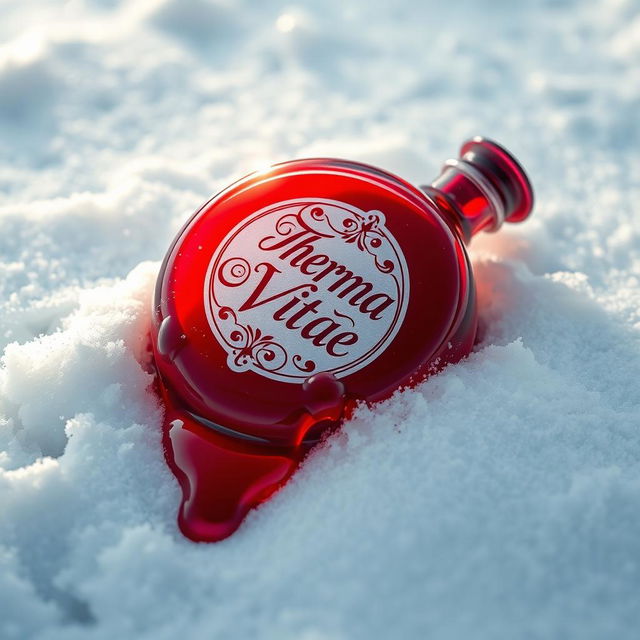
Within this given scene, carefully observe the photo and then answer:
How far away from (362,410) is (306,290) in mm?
216

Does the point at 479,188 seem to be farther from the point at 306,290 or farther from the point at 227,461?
the point at 227,461

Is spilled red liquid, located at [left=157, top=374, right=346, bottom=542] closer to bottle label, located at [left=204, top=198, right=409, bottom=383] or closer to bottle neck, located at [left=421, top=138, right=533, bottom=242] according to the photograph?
bottle label, located at [left=204, top=198, right=409, bottom=383]

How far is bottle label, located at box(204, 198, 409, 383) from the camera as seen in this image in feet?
4.07

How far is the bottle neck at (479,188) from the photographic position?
4.76ft

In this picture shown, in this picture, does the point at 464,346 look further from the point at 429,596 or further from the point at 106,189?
the point at 106,189

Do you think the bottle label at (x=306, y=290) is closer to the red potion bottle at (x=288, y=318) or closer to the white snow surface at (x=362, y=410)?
the red potion bottle at (x=288, y=318)

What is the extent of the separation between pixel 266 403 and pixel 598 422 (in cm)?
51

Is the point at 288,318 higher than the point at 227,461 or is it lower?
higher

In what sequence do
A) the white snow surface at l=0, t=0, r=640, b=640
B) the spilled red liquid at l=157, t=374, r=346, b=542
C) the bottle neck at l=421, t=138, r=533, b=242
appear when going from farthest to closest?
the bottle neck at l=421, t=138, r=533, b=242 → the spilled red liquid at l=157, t=374, r=346, b=542 → the white snow surface at l=0, t=0, r=640, b=640

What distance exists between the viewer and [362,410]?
1207 mm

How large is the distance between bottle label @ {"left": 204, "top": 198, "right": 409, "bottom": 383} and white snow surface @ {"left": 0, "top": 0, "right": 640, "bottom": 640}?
0.12m

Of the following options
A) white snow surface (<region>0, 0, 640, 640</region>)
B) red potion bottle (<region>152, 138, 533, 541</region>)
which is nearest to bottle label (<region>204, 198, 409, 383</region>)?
red potion bottle (<region>152, 138, 533, 541</region>)

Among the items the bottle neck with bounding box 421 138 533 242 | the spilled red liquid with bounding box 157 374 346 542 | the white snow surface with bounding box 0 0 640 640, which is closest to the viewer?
the white snow surface with bounding box 0 0 640 640

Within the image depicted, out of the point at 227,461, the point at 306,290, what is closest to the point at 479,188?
the point at 306,290
